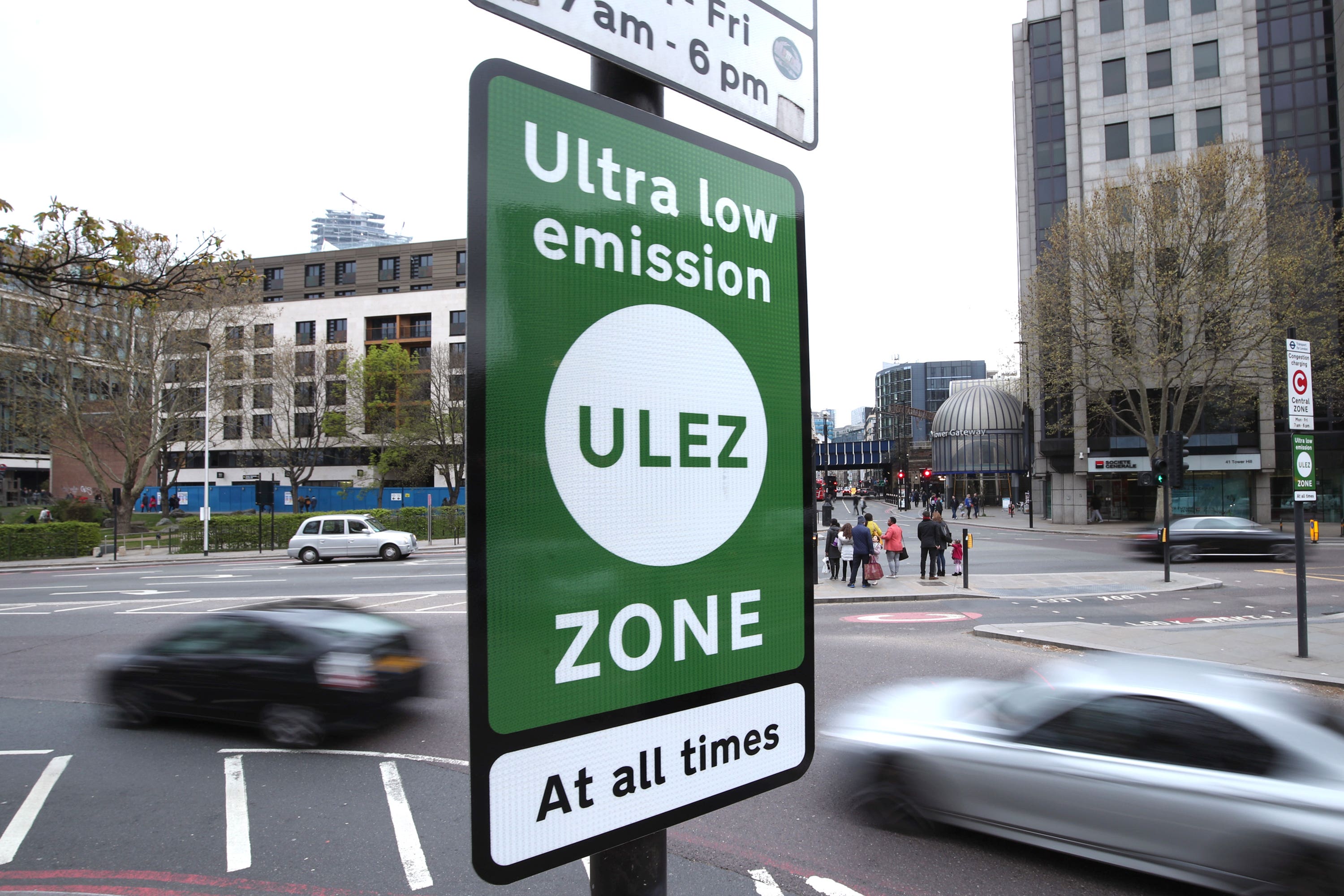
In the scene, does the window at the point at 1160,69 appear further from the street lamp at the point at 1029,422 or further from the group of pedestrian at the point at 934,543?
the group of pedestrian at the point at 934,543

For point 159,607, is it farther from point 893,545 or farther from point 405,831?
point 893,545

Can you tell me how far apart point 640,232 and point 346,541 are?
30510mm

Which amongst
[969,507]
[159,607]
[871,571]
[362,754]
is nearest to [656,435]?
[362,754]

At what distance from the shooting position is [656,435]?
1.28m

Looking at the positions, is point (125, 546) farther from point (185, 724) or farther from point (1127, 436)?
point (1127, 436)

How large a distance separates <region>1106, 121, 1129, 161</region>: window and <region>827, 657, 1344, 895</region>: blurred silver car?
149 ft

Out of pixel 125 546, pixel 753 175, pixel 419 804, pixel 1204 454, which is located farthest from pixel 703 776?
pixel 1204 454

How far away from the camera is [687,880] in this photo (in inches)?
189

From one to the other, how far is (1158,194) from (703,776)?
128ft

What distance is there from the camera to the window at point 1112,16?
139 ft

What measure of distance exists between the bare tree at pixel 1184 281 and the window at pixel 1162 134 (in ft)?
13.9

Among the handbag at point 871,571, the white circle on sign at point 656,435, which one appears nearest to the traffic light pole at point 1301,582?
the handbag at point 871,571

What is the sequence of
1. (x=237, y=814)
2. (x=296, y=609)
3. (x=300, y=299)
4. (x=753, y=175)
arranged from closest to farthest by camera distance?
(x=753, y=175)
(x=237, y=814)
(x=296, y=609)
(x=300, y=299)

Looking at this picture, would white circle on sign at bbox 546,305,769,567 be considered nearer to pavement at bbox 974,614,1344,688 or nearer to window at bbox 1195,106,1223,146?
pavement at bbox 974,614,1344,688
